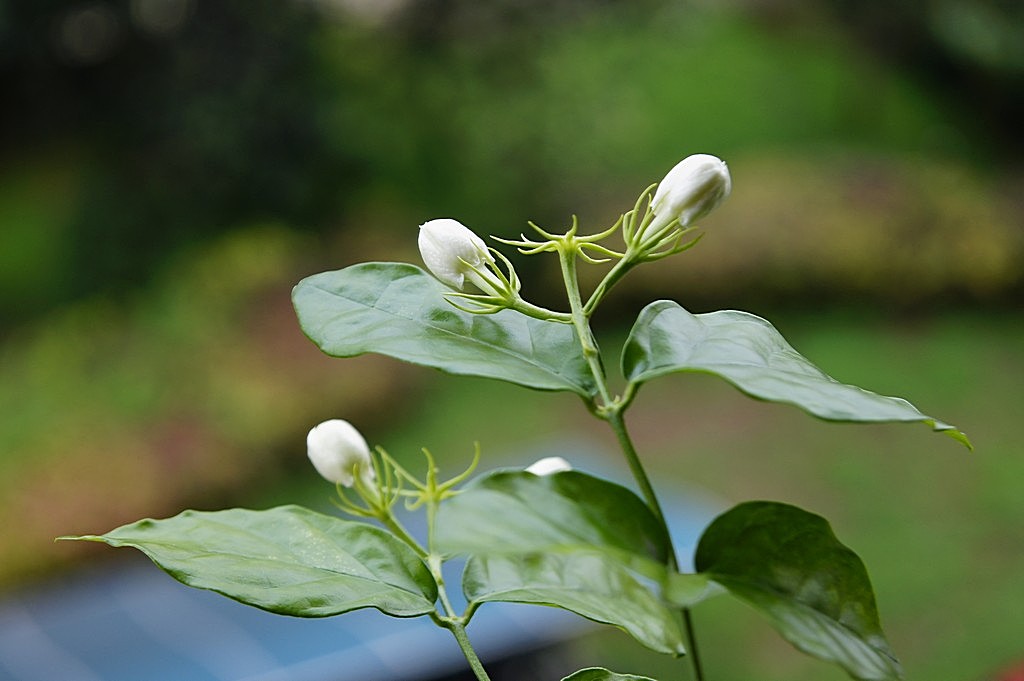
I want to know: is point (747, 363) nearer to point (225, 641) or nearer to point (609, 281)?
point (609, 281)

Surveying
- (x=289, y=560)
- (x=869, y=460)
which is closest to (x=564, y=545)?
(x=289, y=560)

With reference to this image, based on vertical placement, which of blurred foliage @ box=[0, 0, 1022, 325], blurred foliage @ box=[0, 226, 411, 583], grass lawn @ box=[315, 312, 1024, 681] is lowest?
grass lawn @ box=[315, 312, 1024, 681]

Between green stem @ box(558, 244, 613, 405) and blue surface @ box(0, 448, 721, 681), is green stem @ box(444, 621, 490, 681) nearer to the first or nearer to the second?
green stem @ box(558, 244, 613, 405)

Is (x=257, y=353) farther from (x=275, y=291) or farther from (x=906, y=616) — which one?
(x=906, y=616)

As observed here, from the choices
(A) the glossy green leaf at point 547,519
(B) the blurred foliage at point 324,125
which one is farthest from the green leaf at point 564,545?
(B) the blurred foliage at point 324,125

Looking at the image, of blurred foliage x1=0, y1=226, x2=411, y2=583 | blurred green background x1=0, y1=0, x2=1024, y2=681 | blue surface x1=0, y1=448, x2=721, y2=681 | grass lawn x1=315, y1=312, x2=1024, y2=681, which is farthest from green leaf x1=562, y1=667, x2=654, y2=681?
blurred foliage x1=0, y1=226, x2=411, y2=583

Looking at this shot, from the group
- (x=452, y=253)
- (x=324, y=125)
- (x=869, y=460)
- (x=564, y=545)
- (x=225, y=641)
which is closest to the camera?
(x=564, y=545)
